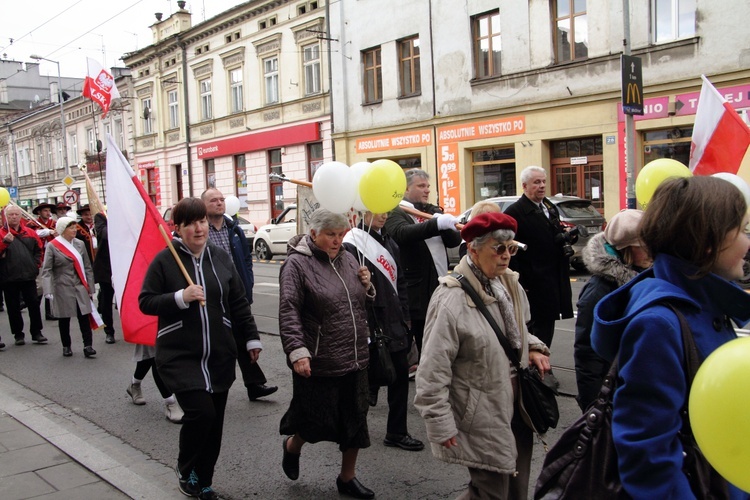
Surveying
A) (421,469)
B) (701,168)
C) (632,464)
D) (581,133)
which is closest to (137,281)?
(421,469)

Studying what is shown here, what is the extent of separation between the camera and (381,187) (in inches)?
203

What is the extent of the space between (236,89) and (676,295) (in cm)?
3252

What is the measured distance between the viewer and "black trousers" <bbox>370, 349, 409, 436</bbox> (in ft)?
16.6

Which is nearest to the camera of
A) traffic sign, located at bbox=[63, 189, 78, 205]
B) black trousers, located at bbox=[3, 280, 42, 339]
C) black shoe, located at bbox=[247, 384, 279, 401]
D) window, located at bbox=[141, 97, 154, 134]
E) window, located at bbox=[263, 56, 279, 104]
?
black shoe, located at bbox=[247, 384, 279, 401]

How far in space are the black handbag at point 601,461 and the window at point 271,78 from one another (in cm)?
2937

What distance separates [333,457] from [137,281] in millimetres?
1843

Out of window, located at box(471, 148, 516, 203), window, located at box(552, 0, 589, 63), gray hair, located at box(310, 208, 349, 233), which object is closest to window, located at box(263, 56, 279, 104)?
window, located at box(471, 148, 516, 203)

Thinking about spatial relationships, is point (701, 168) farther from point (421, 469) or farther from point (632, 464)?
point (632, 464)

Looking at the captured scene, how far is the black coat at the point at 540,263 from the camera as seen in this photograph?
601 cm

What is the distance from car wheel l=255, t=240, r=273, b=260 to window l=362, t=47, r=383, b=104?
22.1 ft

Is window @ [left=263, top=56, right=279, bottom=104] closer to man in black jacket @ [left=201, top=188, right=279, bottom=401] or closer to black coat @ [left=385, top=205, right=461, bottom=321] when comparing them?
man in black jacket @ [left=201, top=188, right=279, bottom=401]

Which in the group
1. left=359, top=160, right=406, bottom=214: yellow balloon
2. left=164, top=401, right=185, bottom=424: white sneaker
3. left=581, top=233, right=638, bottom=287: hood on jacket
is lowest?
left=164, top=401, right=185, bottom=424: white sneaker

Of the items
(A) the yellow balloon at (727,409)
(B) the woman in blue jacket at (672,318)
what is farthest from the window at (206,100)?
(A) the yellow balloon at (727,409)

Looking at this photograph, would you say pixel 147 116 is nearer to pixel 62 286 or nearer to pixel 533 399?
pixel 62 286
